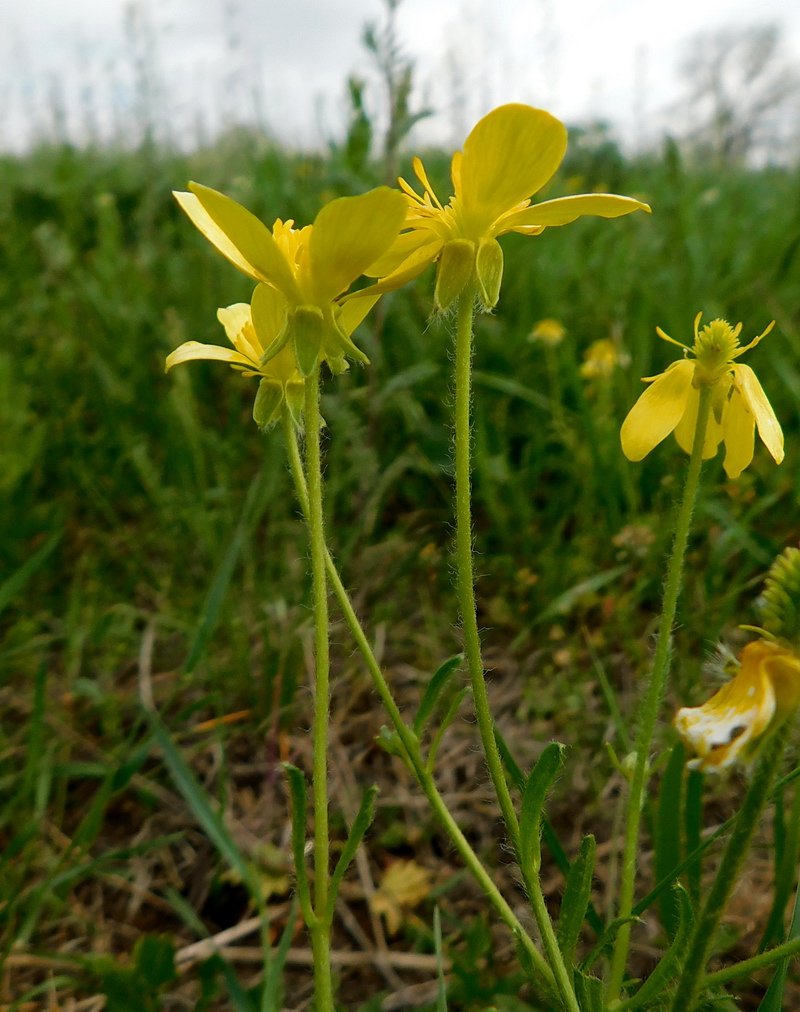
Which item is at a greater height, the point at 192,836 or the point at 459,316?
the point at 459,316

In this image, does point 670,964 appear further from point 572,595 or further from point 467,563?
point 572,595

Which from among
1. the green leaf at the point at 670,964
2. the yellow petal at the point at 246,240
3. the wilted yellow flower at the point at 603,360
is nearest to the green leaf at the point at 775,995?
the green leaf at the point at 670,964

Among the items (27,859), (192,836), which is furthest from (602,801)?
(27,859)

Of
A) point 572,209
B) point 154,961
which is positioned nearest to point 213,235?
point 572,209

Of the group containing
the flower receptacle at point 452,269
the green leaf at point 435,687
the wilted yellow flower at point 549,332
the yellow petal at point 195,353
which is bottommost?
the green leaf at point 435,687

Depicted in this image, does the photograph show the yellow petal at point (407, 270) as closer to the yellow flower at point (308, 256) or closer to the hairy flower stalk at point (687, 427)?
the yellow flower at point (308, 256)

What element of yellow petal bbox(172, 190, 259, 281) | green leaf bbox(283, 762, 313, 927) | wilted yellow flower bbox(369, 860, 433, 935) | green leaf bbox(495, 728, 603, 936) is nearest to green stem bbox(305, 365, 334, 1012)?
green leaf bbox(283, 762, 313, 927)

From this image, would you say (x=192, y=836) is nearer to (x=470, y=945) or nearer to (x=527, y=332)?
(x=470, y=945)
